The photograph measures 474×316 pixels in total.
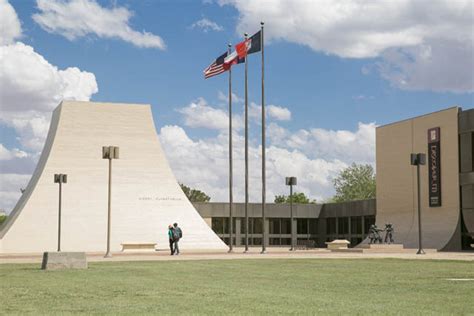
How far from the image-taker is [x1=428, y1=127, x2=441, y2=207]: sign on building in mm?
51500

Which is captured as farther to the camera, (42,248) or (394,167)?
(394,167)

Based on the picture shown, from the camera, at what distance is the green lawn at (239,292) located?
1091 cm

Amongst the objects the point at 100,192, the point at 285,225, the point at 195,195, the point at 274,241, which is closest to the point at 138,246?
the point at 100,192

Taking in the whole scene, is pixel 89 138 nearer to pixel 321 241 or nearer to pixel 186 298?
pixel 321 241

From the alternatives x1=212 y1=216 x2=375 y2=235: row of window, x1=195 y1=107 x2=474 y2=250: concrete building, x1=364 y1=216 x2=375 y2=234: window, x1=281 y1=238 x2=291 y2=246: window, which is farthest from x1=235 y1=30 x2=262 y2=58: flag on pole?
x1=281 y1=238 x2=291 y2=246: window

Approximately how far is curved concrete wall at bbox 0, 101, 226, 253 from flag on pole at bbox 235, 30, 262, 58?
13921mm

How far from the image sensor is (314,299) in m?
12.3

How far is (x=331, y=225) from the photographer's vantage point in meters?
71.8

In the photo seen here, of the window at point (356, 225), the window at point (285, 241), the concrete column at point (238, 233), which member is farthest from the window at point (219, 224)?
the window at point (356, 225)

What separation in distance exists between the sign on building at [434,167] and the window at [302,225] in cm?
2298

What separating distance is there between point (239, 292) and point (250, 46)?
2809 centimetres

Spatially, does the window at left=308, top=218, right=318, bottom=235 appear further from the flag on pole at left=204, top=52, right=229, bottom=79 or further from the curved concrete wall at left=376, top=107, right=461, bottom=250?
the flag on pole at left=204, top=52, right=229, bottom=79

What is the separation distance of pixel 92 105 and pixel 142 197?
741 centimetres

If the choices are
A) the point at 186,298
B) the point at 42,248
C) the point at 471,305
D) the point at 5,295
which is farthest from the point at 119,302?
the point at 42,248
